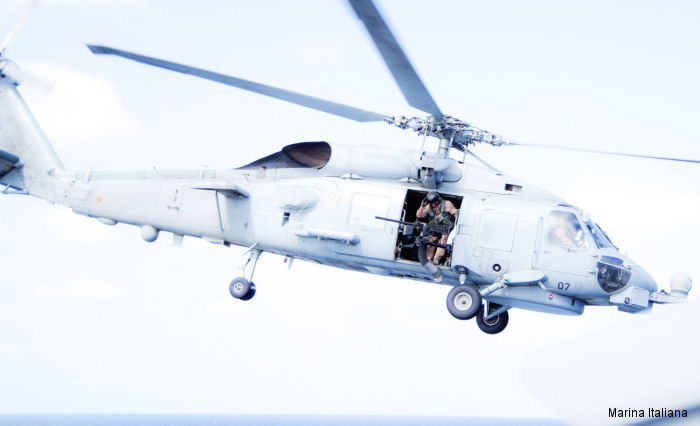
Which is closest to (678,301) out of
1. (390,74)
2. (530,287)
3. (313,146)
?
(530,287)

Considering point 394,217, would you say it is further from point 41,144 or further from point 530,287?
point 41,144

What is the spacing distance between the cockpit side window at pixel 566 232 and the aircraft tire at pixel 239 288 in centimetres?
586

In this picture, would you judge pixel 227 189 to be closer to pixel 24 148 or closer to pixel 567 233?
pixel 24 148

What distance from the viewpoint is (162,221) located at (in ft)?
46.4

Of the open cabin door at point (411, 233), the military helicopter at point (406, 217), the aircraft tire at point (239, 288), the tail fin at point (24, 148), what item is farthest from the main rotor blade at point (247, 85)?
the tail fin at point (24, 148)

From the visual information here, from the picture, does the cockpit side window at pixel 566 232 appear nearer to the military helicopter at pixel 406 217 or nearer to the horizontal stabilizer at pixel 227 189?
the military helicopter at pixel 406 217

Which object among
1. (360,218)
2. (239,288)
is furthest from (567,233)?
Answer: (239,288)

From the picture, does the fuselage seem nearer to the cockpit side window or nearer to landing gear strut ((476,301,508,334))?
the cockpit side window

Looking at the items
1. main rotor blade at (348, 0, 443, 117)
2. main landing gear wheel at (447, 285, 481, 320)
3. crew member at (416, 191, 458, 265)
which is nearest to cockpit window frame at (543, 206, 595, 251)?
main landing gear wheel at (447, 285, 481, 320)

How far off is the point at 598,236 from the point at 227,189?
6824 millimetres

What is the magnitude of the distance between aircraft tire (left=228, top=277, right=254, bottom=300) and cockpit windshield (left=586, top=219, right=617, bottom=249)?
6504mm

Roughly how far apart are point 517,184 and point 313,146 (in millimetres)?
3994

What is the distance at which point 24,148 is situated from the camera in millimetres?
15992

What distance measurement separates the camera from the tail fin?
1543 centimetres
